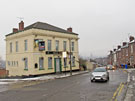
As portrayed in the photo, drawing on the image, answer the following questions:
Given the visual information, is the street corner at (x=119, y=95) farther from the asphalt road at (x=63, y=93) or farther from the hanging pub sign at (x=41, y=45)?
the hanging pub sign at (x=41, y=45)

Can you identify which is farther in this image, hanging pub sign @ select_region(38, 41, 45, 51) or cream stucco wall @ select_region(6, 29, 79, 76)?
hanging pub sign @ select_region(38, 41, 45, 51)

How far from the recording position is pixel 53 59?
85.2 feet

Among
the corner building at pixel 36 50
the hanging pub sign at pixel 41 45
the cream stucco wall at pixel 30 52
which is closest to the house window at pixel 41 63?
the corner building at pixel 36 50

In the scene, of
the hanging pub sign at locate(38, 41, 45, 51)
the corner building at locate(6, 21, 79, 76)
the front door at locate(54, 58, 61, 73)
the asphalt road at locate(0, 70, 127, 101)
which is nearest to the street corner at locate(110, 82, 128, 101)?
the asphalt road at locate(0, 70, 127, 101)

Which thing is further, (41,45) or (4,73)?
(4,73)

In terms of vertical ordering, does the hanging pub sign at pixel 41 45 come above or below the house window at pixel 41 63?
above

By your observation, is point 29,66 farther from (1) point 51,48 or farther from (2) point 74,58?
(2) point 74,58

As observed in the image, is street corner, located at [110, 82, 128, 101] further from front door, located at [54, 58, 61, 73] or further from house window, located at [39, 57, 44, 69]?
front door, located at [54, 58, 61, 73]

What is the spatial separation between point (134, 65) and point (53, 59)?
28591mm

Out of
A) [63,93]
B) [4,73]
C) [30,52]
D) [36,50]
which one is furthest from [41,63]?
[63,93]

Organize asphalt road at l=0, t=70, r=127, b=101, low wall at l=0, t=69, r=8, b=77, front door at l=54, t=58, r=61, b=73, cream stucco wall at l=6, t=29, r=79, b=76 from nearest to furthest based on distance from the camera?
asphalt road at l=0, t=70, r=127, b=101 → cream stucco wall at l=6, t=29, r=79, b=76 → front door at l=54, t=58, r=61, b=73 → low wall at l=0, t=69, r=8, b=77

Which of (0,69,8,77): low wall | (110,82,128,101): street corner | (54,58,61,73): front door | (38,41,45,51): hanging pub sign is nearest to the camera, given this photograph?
(110,82,128,101): street corner

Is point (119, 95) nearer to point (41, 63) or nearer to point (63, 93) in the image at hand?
point (63, 93)

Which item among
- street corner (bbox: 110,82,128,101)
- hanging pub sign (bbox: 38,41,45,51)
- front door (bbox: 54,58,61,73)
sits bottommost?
street corner (bbox: 110,82,128,101)
